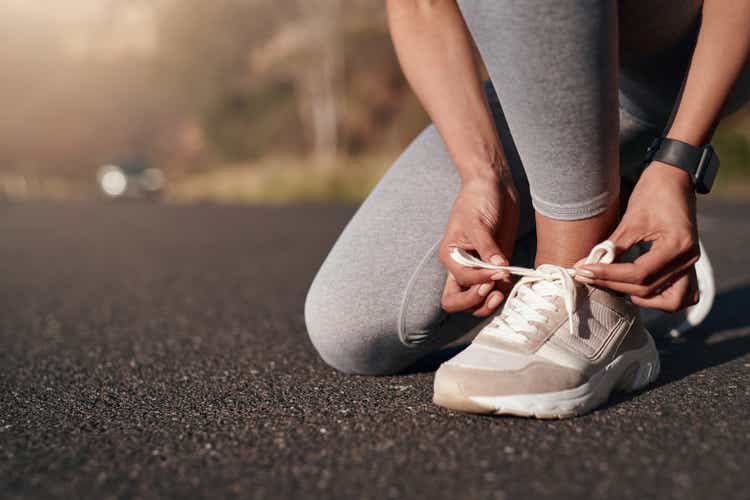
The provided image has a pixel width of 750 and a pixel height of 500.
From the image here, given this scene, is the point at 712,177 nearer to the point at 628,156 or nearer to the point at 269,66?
the point at 628,156

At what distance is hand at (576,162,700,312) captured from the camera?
1197 mm

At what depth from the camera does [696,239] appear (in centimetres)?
123

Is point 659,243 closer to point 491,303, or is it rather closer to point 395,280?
point 491,303

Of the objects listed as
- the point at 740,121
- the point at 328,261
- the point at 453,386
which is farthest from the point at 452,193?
the point at 740,121

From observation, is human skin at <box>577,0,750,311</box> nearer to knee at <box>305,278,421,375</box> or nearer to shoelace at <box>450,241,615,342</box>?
shoelace at <box>450,241,615,342</box>

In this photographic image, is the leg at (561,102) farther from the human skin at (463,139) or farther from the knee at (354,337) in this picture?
the knee at (354,337)

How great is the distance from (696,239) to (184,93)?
23855mm

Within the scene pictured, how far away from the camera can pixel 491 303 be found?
1.38m

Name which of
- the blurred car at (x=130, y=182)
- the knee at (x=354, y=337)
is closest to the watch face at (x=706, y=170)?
the knee at (x=354, y=337)

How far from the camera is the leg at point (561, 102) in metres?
1.15

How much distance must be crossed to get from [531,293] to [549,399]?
203 mm

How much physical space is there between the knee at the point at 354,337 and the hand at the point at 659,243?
0.47m

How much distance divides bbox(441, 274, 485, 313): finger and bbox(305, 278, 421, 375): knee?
19cm

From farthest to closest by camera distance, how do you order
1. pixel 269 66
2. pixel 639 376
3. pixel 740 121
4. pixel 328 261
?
pixel 269 66 → pixel 740 121 → pixel 328 261 → pixel 639 376
